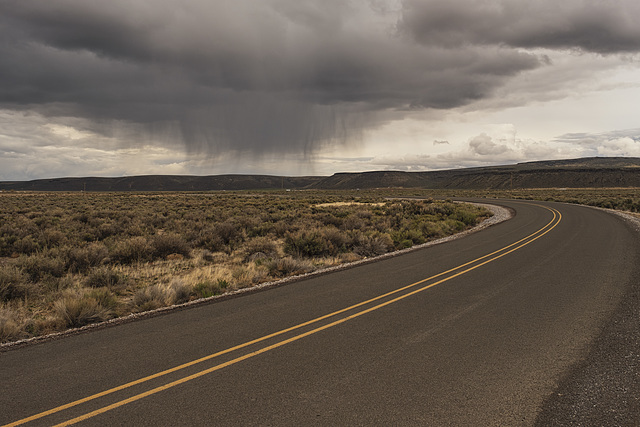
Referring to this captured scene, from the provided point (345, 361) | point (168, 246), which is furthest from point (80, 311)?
point (168, 246)

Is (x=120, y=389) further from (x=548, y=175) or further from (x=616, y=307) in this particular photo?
(x=548, y=175)

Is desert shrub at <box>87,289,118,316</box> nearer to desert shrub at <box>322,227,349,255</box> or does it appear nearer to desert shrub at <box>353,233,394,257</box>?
desert shrub at <box>322,227,349,255</box>

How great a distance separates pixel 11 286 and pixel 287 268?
7.41 metres

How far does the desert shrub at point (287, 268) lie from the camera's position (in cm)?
1156

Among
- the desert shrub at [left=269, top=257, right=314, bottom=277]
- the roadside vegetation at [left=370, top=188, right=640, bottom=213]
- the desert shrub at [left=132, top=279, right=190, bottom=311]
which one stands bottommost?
the roadside vegetation at [left=370, top=188, right=640, bottom=213]

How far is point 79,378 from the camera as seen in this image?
4.82m

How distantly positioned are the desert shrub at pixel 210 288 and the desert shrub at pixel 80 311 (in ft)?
7.07

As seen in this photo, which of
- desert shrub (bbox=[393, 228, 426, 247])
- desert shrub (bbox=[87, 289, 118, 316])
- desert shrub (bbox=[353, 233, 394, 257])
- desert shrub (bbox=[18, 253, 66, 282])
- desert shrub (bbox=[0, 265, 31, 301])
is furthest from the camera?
desert shrub (bbox=[393, 228, 426, 247])

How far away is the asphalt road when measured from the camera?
3.96m

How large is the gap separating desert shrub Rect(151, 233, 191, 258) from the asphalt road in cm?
762

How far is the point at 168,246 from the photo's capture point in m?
14.9

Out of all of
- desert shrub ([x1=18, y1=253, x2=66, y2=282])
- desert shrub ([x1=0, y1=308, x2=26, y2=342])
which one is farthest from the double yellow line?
desert shrub ([x1=18, y1=253, x2=66, y2=282])

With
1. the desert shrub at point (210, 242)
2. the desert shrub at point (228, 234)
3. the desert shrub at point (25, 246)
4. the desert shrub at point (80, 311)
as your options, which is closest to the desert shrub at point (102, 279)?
the desert shrub at point (80, 311)

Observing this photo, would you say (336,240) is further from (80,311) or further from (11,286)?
(11,286)
